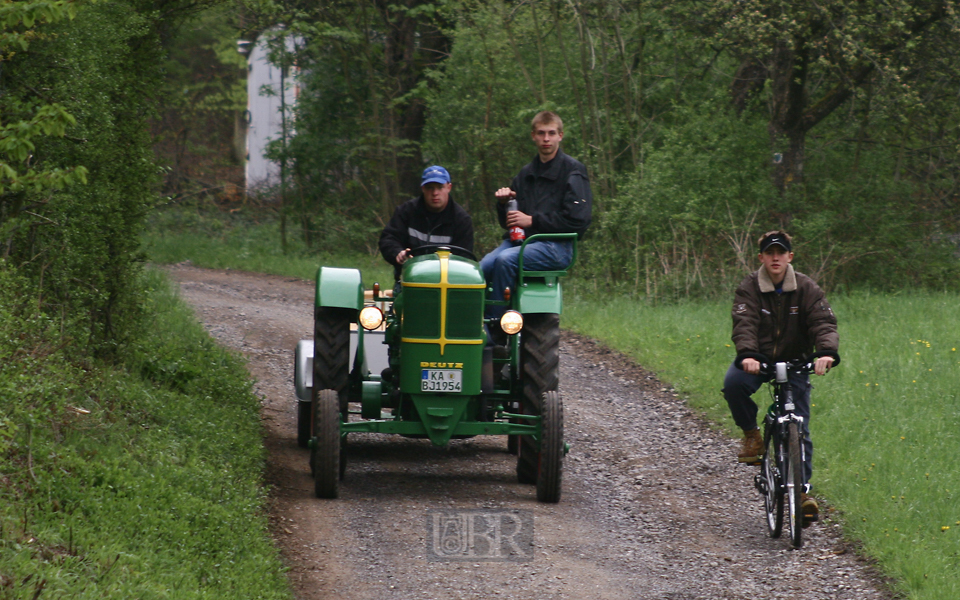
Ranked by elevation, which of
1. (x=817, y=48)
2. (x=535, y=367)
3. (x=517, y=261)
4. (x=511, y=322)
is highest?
(x=817, y=48)

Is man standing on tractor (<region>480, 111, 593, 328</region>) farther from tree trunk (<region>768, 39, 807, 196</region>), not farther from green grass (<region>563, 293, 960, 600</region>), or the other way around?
tree trunk (<region>768, 39, 807, 196</region>)

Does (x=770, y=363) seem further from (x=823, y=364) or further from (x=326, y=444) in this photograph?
(x=326, y=444)

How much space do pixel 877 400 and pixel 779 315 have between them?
3167mm

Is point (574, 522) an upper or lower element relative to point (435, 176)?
lower

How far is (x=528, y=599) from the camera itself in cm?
502

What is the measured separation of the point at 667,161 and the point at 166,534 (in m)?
12.8

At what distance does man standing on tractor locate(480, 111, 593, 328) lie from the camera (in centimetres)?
704

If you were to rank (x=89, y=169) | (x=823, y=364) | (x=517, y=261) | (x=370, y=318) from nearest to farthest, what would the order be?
(x=823, y=364) < (x=370, y=318) < (x=89, y=169) < (x=517, y=261)

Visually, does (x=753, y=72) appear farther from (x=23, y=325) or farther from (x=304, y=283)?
(x=23, y=325)

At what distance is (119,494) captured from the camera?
5.16 metres

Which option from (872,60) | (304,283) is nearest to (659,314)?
(872,60)

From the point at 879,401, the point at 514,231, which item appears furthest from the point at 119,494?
the point at 879,401

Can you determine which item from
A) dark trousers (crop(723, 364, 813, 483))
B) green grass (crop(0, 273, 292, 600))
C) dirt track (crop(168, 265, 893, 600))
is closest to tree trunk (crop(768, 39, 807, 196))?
dirt track (crop(168, 265, 893, 600))

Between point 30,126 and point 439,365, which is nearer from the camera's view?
point 30,126
